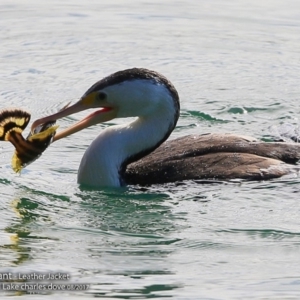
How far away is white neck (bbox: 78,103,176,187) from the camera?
32.1 ft

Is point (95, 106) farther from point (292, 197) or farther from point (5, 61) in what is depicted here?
point (5, 61)

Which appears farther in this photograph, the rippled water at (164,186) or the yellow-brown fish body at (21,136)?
the yellow-brown fish body at (21,136)

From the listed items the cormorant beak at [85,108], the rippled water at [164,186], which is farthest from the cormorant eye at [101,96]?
the rippled water at [164,186]

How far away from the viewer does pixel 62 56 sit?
14.3m

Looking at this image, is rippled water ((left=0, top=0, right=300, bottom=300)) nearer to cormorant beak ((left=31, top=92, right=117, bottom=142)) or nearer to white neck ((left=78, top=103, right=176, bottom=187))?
white neck ((left=78, top=103, right=176, bottom=187))

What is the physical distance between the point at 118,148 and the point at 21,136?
94 cm

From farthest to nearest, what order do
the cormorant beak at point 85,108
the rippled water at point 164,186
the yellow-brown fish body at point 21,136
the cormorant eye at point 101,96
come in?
the cormorant eye at point 101,96 → the cormorant beak at point 85,108 → the yellow-brown fish body at point 21,136 → the rippled water at point 164,186

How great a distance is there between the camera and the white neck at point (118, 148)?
9.79 meters

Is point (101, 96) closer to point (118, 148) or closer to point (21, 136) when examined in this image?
point (118, 148)

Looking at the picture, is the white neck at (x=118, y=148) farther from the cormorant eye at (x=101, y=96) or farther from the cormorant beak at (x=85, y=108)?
the cormorant eye at (x=101, y=96)

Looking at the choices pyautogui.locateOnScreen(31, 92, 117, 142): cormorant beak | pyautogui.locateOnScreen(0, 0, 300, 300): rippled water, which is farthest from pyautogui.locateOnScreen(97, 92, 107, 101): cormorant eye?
pyautogui.locateOnScreen(0, 0, 300, 300): rippled water

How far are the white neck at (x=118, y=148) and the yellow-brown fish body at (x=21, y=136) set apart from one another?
479mm

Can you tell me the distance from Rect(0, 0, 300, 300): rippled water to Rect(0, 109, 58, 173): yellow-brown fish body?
378 millimetres

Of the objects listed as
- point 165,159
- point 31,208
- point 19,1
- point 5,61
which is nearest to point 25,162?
point 31,208
